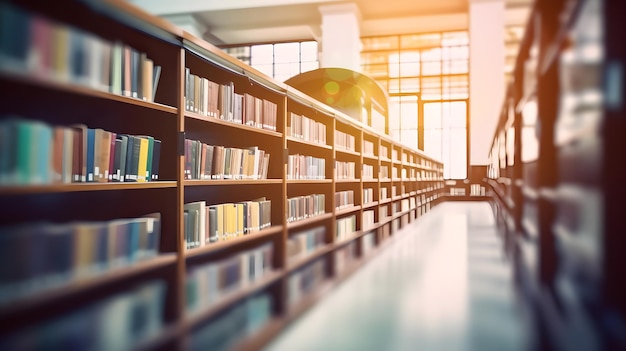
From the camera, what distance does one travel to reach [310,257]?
13.5 feet

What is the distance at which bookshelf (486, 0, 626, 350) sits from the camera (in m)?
1.22

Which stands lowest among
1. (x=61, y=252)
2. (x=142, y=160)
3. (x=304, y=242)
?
(x=304, y=242)

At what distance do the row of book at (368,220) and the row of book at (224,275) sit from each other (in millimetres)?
2550

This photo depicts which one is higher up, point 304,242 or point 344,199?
point 344,199

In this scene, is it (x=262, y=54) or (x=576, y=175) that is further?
(x=262, y=54)

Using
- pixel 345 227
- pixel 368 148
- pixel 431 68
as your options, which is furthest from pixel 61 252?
pixel 431 68

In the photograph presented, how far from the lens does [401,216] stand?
328 inches

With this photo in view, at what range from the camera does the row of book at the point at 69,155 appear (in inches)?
64.9

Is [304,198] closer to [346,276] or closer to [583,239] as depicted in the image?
[346,276]

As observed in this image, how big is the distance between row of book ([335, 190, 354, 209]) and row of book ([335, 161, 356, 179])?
0.58 feet

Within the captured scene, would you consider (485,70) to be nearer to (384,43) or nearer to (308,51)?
(384,43)

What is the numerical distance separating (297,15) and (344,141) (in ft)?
30.0

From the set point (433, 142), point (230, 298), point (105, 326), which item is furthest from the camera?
point (433, 142)

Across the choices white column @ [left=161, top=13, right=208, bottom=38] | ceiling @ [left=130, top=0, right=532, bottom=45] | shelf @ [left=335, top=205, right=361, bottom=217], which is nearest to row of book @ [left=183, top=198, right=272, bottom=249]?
shelf @ [left=335, top=205, right=361, bottom=217]
